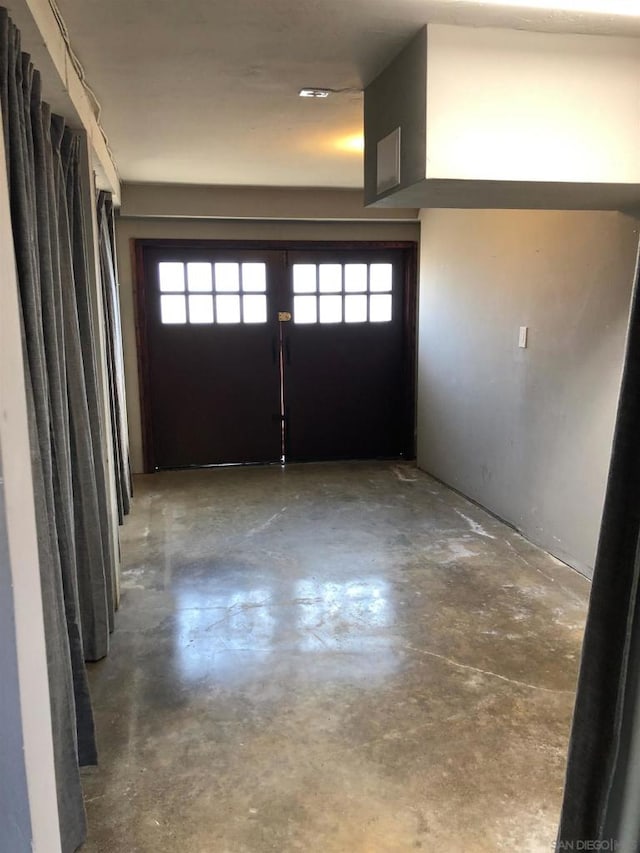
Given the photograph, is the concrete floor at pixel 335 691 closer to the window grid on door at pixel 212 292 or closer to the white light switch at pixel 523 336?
the white light switch at pixel 523 336

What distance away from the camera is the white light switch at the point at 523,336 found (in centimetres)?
391

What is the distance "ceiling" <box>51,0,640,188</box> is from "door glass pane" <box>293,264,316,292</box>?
69.4 inches

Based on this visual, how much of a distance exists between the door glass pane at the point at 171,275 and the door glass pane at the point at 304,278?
3.25ft

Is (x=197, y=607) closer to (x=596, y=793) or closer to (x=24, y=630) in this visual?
(x=24, y=630)

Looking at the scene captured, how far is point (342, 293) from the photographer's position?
5.86 meters

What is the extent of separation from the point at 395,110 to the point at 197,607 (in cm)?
236

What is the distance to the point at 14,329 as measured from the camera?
1033 mm

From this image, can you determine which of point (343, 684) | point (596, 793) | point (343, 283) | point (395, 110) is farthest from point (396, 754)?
point (343, 283)

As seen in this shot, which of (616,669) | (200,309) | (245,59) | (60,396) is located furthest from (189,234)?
(616,669)

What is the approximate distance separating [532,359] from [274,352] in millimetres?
2588

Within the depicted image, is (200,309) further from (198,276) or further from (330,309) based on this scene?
(330,309)

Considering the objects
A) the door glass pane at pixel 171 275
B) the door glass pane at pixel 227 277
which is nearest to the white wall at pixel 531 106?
the door glass pane at pixel 227 277

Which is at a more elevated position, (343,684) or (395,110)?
(395,110)

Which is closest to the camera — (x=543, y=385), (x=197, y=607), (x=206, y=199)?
(x=197, y=607)
